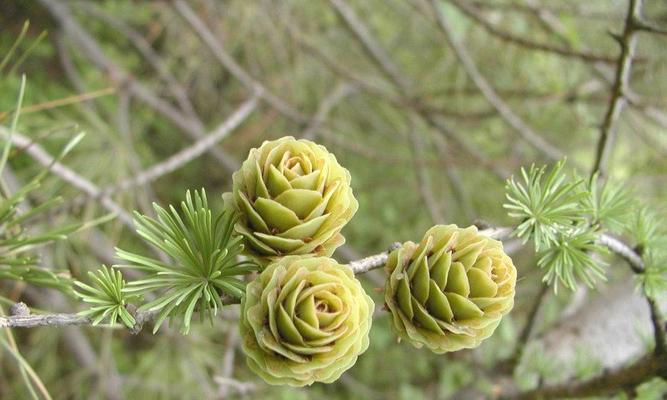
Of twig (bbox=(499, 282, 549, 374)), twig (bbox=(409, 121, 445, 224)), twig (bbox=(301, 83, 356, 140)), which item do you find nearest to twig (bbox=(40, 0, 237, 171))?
twig (bbox=(301, 83, 356, 140))

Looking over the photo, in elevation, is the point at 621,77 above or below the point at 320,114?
above

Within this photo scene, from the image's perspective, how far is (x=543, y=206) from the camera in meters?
0.43

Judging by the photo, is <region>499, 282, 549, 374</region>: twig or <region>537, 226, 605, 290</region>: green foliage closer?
<region>537, 226, 605, 290</region>: green foliage

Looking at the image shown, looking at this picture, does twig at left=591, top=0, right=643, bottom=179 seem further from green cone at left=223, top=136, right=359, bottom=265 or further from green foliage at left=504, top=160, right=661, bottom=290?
green cone at left=223, top=136, right=359, bottom=265

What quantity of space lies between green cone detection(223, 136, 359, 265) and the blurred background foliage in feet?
1.76

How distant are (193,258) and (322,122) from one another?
3.80ft

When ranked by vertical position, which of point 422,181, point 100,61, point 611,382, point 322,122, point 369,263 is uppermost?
point 369,263

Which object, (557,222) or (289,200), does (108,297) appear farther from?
(557,222)

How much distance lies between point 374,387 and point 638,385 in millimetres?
1537

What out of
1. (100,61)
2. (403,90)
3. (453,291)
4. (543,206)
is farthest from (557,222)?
(100,61)

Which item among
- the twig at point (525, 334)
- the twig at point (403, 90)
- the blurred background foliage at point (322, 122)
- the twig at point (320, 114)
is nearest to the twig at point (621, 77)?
the twig at point (525, 334)

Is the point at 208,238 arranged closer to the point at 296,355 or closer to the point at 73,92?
the point at 296,355

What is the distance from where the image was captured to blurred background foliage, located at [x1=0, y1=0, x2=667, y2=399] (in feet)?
3.94

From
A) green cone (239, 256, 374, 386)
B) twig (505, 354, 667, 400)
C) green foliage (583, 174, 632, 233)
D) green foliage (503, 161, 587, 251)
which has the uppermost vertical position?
green cone (239, 256, 374, 386)
